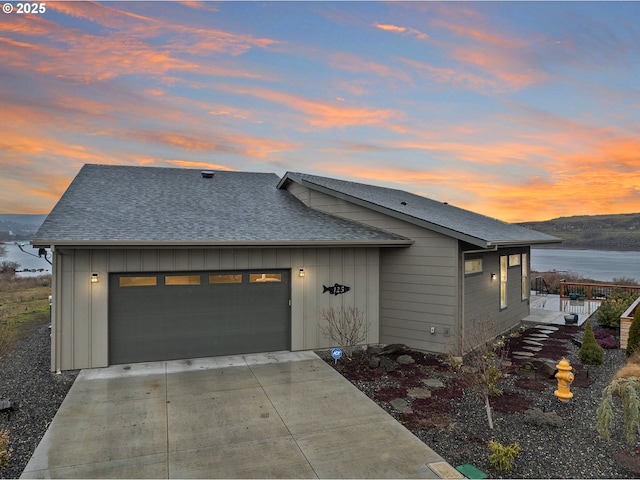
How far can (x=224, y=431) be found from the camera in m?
5.22

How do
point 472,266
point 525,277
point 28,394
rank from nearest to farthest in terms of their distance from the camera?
point 28,394, point 472,266, point 525,277

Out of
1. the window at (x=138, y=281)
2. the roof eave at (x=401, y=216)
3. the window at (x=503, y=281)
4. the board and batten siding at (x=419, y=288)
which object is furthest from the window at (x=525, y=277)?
the window at (x=138, y=281)

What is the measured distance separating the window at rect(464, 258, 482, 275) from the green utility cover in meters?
5.48

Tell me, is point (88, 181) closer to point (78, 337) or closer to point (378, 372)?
point (78, 337)

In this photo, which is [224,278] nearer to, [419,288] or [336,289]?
[336,289]

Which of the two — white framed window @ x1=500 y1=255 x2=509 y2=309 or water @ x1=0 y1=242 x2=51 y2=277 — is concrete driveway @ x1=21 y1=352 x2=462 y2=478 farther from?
water @ x1=0 y1=242 x2=51 y2=277

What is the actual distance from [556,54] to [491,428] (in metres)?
12.0

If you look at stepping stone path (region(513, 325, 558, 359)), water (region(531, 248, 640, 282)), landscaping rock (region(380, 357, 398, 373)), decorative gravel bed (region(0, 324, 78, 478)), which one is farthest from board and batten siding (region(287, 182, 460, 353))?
water (region(531, 248, 640, 282))

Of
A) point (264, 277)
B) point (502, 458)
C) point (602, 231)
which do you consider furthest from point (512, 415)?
point (602, 231)

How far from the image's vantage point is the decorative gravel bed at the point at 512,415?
14.5ft

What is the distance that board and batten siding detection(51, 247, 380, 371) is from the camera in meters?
7.47

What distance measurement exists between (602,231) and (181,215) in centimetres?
8054

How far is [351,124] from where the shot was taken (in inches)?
611

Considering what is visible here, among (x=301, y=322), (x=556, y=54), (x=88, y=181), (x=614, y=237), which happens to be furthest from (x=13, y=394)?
(x=614, y=237)
